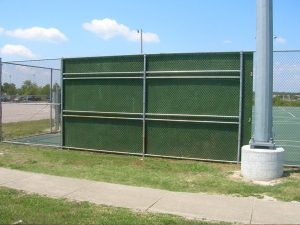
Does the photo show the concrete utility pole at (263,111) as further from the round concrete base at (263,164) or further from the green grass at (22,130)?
the green grass at (22,130)

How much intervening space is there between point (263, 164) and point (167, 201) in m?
2.61

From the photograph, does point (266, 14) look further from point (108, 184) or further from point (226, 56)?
point (108, 184)

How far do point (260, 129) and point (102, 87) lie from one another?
194 inches

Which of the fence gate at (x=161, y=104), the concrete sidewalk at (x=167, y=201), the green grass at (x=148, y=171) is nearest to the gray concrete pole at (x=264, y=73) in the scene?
the green grass at (x=148, y=171)

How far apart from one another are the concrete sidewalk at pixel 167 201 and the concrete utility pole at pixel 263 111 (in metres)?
1.58

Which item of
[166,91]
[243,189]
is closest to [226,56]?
[166,91]

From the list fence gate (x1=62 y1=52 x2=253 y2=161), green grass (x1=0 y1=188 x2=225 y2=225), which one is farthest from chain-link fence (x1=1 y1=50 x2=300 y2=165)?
green grass (x1=0 y1=188 x2=225 y2=225)

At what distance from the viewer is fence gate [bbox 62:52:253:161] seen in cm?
1081

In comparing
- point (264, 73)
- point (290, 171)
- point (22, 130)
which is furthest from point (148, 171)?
point (22, 130)

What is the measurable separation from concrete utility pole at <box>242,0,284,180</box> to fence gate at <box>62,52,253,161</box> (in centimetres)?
133

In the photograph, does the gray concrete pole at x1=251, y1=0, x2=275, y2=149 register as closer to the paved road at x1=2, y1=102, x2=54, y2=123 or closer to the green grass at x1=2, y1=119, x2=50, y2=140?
the green grass at x1=2, y1=119, x2=50, y2=140

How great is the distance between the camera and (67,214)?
6.39 m

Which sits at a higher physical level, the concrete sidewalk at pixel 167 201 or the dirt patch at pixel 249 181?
the dirt patch at pixel 249 181

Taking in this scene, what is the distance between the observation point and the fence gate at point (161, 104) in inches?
426
